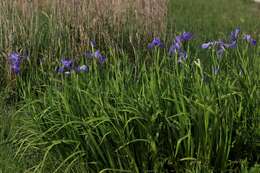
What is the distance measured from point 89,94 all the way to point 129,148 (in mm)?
417

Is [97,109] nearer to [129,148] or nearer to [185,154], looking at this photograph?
[129,148]

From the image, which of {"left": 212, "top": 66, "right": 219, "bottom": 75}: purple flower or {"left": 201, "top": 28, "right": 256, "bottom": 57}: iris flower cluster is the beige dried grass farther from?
{"left": 212, "top": 66, "right": 219, "bottom": 75}: purple flower

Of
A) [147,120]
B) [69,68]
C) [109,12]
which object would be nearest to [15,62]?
[69,68]

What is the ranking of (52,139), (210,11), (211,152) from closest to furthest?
(211,152)
(52,139)
(210,11)

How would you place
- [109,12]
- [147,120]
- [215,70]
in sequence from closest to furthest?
[147,120], [215,70], [109,12]

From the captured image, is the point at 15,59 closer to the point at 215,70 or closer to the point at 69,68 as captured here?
the point at 69,68

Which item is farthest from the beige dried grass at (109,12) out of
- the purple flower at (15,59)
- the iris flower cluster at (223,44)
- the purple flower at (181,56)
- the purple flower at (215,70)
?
the purple flower at (215,70)

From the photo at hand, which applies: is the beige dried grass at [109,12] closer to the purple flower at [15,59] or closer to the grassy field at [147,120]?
the purple flower at [15,59]

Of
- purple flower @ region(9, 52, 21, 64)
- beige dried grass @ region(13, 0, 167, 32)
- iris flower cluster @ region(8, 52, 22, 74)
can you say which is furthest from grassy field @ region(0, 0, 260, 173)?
beige dried grass @ region(13, 0, 167, 32)

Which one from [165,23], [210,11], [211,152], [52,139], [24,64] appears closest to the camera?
[211,152]

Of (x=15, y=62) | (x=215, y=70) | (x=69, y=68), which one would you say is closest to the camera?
(x=215, y=70)

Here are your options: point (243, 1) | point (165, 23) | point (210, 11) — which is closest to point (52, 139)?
point (165, 23)

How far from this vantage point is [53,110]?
364 centimetres

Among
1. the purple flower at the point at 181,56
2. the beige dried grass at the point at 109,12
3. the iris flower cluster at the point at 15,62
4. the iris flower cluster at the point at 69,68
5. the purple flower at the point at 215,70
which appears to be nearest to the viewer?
the purple flower at the point at 215,70
